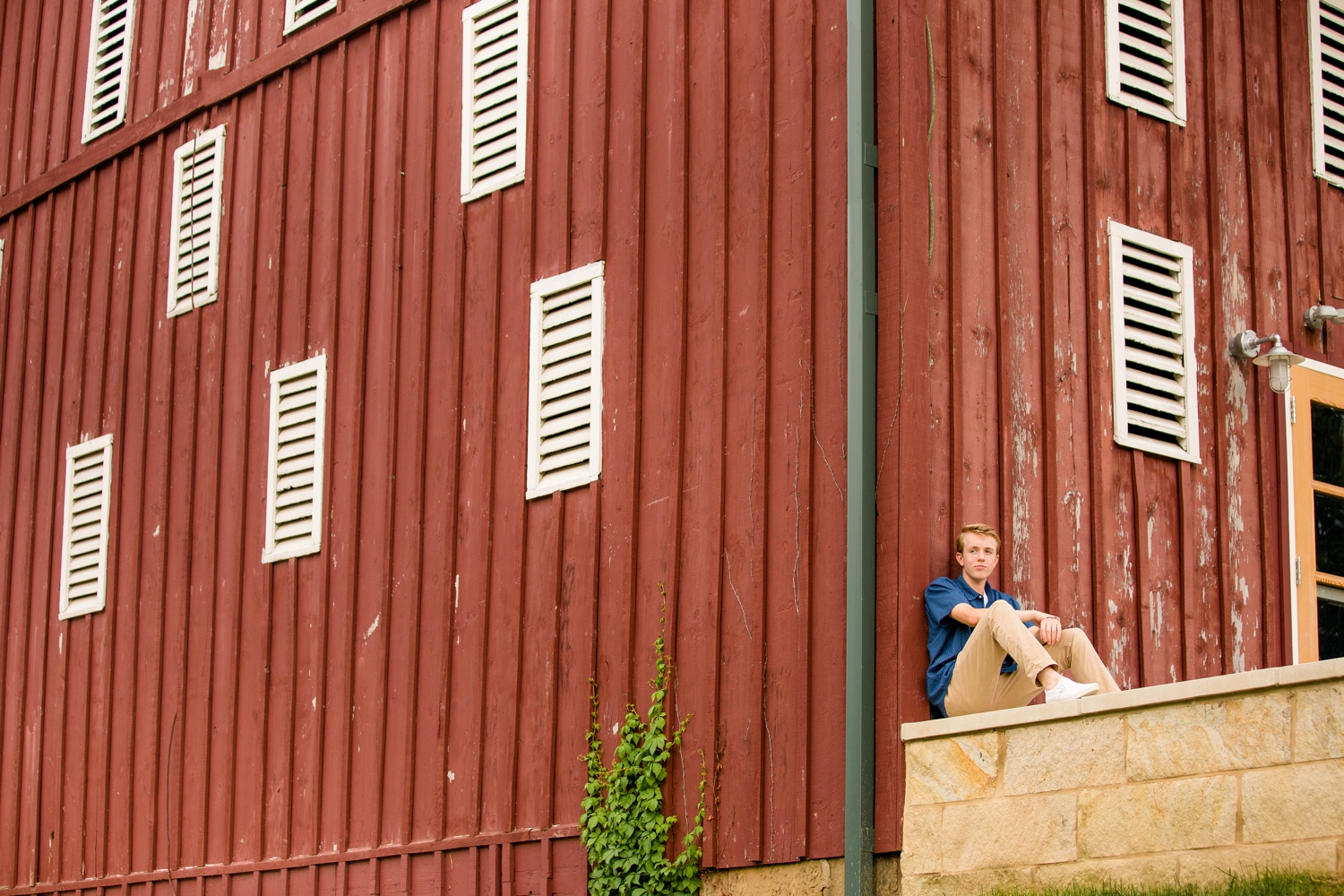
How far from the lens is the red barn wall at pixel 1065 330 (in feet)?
31.4

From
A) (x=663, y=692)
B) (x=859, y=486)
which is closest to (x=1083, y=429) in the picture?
(x=859, y=486)

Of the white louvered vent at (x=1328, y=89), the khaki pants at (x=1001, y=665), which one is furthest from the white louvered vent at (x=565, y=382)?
the white louvered vent at (x=1328, y=89)

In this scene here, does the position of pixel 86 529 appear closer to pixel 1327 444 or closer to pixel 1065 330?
pixel 1065 330

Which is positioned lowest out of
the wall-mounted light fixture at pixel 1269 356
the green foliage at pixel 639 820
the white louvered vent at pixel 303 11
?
the green foliage at pixel 639 820

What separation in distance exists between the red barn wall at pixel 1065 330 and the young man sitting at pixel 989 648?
152mm

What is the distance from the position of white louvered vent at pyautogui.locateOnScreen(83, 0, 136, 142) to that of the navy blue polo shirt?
9.42 metres

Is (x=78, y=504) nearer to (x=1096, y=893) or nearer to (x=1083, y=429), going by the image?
(x=1083, y=429)

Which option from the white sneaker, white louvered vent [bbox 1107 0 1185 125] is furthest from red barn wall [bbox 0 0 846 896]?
white louvered vent [bbox 1107 0 1185 125]

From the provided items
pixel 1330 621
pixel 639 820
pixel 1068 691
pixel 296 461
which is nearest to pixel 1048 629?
pixel 1068 691

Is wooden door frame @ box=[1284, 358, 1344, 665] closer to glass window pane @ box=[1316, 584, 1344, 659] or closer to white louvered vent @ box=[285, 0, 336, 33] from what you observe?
glass window pane @ box=[1316, 584, 1344, 659]

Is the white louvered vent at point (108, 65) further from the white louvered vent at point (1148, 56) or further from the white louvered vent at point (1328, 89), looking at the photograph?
the white louvered vent at point (1328, 89)

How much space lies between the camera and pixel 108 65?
16.3 metres

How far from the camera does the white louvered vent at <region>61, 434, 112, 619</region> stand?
1469 cm

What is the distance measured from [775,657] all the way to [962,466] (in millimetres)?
1352
